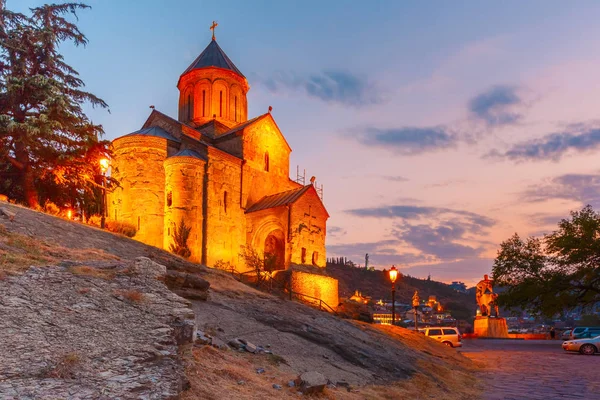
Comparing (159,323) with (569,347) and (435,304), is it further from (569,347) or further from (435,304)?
(435,304)

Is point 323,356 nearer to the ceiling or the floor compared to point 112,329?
nearer to the floor

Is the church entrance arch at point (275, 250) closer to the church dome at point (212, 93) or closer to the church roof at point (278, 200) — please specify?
the church roof at point (278, 200)

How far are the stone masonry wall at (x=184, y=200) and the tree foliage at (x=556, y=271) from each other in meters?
21.2

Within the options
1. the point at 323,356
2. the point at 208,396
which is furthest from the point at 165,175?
the point at 208,396

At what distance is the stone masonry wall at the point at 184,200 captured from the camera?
28.2 meters

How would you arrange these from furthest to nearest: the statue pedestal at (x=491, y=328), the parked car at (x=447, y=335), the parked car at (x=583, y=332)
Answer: the statue pedestal at (x=491, y=328), the parked car at (x=583, y=332), the parked car at (x=447, y=335)

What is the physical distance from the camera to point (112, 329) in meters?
6.41

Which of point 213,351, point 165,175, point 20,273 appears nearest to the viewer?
point 20,273

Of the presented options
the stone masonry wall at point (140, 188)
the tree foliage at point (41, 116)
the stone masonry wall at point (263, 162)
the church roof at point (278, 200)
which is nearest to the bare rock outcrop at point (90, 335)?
the tree foliage at point (41, 116)

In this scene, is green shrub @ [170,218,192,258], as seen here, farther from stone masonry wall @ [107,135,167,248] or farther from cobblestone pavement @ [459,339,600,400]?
cobblestone pavement @ [459,339,600,400]

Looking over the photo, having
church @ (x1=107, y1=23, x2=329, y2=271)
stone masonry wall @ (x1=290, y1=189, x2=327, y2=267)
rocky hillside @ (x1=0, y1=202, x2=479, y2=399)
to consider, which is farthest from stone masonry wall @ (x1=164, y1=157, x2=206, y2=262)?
rocky hillside @ (x1=0, y1=202, x2=479, y2=399)

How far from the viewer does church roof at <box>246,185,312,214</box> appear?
3078cm

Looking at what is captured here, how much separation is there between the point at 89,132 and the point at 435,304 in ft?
314

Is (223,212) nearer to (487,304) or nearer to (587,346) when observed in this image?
(587,346)
